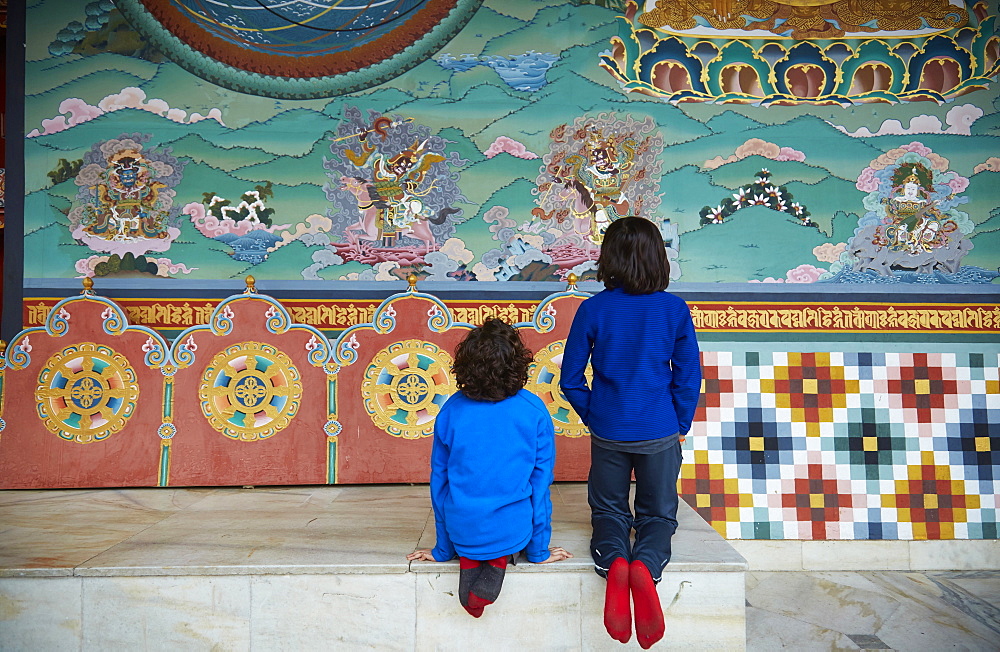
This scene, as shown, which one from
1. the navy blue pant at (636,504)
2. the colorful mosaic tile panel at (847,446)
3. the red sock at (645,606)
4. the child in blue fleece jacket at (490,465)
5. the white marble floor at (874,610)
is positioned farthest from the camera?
the colorful mosaic tile panel at (847,446)

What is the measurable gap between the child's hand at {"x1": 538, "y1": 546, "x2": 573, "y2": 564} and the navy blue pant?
91mm

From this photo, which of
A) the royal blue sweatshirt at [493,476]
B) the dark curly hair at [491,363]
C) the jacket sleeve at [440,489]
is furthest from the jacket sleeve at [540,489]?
the jacket sleeve at [440,489]

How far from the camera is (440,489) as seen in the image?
7.78 ft

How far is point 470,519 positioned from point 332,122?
2.47 meters

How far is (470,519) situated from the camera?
7.38ft

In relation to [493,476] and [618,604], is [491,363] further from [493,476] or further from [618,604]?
[618,604]

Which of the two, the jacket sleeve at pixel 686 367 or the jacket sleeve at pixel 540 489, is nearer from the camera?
the jacket sleeve at pixel 540 489

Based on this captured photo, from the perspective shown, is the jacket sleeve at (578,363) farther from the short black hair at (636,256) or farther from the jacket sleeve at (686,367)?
the jacket sleeve at (686,367)

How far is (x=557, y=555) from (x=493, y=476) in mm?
420

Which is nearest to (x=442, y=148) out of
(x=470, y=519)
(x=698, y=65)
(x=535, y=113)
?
(x=535, y=113)

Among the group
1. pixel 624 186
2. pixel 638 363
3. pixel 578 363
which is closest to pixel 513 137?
pixel 624 186

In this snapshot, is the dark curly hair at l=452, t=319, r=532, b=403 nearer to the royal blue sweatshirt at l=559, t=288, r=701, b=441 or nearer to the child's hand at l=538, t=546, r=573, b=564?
the royal blue sweatshirt at l=559, t=288, r=701, b=441

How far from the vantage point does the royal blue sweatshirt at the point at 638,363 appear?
2.45 meters

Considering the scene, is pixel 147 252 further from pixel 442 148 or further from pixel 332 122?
pixel 442 148
